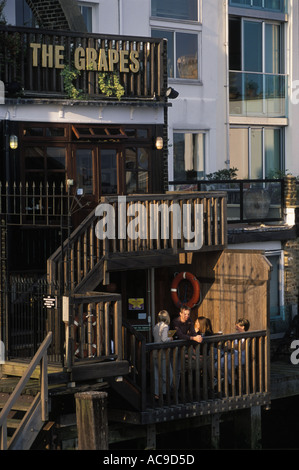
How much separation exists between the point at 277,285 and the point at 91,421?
11.2 meters

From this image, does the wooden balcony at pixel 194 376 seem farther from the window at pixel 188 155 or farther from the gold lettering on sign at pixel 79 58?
the window at pixel 188 155

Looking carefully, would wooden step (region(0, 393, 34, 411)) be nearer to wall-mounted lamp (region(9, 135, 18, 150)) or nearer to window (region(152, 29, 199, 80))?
wall-mounted lamp (region(9, 135, 18, 150))

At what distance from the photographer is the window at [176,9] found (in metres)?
29.9

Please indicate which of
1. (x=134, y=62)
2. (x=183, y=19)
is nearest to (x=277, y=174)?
(x=183, y=19)

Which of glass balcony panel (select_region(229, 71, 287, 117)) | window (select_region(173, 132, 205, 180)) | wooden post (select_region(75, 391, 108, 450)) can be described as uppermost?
glass balcony panel (select_region(229, 71, 287, 117))

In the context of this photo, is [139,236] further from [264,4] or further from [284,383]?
[264,4]

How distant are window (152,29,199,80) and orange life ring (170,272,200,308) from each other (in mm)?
6387

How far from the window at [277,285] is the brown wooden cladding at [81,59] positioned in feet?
19.1

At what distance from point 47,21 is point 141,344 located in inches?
314

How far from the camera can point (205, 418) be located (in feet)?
78.1

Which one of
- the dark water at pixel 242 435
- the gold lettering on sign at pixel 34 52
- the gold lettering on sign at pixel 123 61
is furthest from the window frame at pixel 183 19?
the dark water at pixel 242 435

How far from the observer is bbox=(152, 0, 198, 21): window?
98.0 feet

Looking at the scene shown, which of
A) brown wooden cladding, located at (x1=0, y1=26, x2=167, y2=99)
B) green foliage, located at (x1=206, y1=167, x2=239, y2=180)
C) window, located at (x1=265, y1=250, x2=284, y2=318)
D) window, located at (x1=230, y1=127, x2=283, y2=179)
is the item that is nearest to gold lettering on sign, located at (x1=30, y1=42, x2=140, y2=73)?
brown wooden cladding, located at (x1=0, y1=26, x2=167, y2=99)
